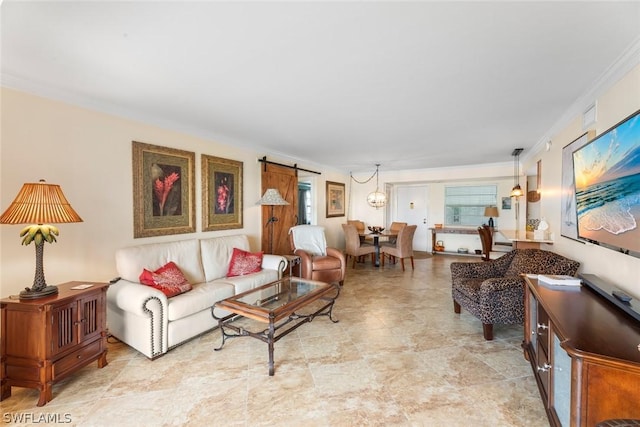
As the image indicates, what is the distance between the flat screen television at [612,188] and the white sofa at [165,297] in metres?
3.09

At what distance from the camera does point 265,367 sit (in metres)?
2.26

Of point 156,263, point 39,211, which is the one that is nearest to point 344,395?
point 156,263

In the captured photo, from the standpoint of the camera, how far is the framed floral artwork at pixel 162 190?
120 inches

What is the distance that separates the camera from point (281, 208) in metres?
5.08

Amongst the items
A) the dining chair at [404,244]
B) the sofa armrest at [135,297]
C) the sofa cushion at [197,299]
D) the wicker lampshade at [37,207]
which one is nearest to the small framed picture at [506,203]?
the dining chair at [404,244]

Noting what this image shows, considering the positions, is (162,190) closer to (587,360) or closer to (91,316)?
(91,316)

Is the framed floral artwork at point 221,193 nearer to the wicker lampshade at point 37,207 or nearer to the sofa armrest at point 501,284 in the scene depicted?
the wicker lampshade at point 37,207

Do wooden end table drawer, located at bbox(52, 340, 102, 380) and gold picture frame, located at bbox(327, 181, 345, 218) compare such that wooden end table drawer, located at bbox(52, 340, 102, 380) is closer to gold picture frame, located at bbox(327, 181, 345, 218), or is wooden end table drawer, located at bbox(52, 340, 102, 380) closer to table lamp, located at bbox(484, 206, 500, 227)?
gold picture frame, located at bbox(327, 181, 345, 218)

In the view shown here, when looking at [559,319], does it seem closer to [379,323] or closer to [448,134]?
[379,323]

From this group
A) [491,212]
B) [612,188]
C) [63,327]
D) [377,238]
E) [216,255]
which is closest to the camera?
[612,188]

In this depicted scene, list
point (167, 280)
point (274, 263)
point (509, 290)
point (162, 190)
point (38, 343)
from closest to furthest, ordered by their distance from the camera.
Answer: point (38, 343)
point (509, 290)
point (167, 280)
point (162, 190)
point (274, 263)

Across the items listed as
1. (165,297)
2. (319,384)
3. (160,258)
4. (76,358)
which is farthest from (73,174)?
(319,384)

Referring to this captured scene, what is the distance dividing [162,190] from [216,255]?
3.21 ft

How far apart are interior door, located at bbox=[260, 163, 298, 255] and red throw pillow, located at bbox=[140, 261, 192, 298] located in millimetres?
1928
